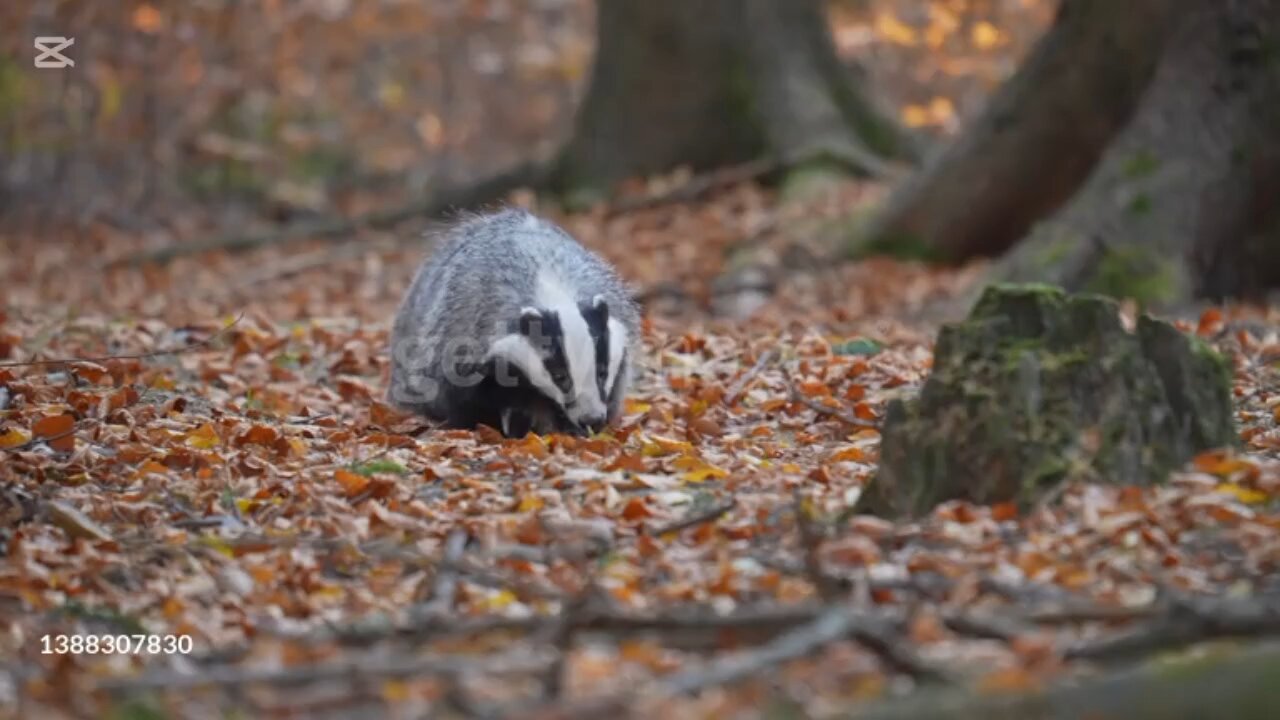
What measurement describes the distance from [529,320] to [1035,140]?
5481 millimetres

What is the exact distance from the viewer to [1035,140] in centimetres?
1156

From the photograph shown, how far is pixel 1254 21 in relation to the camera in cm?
1054

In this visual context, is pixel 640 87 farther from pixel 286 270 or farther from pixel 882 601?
pixel 882 601

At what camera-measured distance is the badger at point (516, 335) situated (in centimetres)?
721

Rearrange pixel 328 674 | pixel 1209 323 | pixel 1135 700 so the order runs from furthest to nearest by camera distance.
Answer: pixel 1209 323, pixel 328 674, pixel 1135 700

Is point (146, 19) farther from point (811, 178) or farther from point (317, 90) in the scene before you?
point (811, 178)

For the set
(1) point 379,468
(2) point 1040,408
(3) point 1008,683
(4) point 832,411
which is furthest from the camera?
(4) point 832,411

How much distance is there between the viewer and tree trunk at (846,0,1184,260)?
11.0 m

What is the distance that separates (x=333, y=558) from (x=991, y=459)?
7.21 feet

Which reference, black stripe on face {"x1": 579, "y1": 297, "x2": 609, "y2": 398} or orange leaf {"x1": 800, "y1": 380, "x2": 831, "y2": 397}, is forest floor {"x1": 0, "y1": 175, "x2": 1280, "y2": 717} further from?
black stripe on face {"x1": 579, "y1": 297, "x2": 609, "y2": 398}

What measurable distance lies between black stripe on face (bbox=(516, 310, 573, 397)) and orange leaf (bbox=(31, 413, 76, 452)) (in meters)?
1.86

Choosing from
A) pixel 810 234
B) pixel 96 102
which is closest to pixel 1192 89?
pixel 810 234

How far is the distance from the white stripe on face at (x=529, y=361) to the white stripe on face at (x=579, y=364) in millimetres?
76

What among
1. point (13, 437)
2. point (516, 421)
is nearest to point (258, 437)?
point (13, 437)
